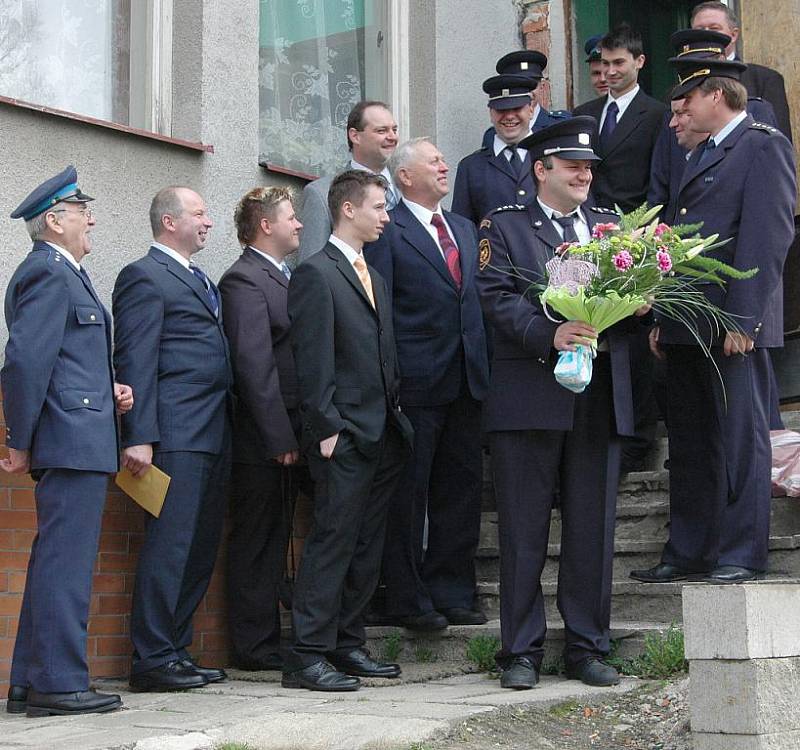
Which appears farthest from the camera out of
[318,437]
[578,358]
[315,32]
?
[315,32]

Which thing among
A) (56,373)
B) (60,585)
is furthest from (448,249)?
(60,585)

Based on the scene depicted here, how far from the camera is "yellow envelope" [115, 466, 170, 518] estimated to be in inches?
222

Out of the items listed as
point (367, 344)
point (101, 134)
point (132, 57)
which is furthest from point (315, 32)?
point (367, 344)

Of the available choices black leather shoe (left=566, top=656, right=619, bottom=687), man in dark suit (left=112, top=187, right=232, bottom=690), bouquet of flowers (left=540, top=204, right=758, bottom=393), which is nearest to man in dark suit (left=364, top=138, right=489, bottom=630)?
man in dark suit (left=112, top=187, right=232, bottom=690)

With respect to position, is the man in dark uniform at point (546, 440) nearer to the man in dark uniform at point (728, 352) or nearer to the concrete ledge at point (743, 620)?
the man in dark uniform at point (728, 352)

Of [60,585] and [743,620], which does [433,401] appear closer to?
[60,585]

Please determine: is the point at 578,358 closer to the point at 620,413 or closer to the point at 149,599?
the point at 620,413

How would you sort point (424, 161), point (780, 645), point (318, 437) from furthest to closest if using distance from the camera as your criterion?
point (424, 161) → point (318, 437) → point (780, 645)

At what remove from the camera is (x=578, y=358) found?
5.05 m

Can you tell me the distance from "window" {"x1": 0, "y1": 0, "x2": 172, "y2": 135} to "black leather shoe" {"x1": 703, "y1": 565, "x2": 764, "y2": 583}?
10.7 feet

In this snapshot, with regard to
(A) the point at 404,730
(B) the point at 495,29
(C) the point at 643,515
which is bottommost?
(A) the point at 404,730

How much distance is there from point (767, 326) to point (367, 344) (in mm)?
1592

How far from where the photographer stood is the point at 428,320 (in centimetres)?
630

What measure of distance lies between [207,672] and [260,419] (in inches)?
40.8
